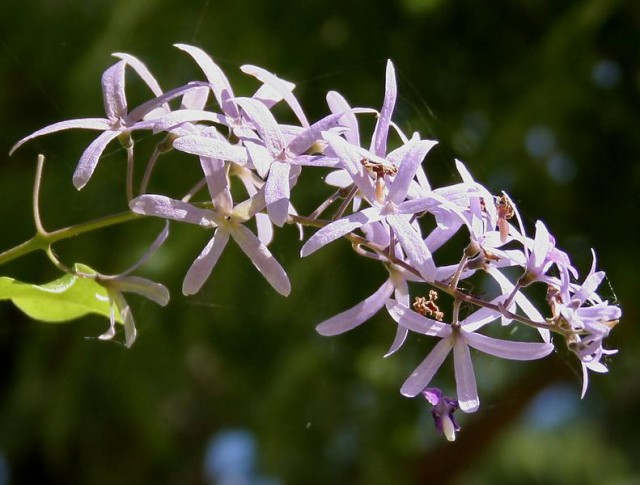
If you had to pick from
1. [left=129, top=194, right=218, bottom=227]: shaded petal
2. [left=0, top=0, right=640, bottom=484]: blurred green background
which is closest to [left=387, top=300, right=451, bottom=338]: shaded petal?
[left=129, top=194, right=218, bottom=227]: shaded petal

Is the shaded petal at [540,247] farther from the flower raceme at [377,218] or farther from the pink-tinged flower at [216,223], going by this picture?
the pink-tinged flower at [216,223]

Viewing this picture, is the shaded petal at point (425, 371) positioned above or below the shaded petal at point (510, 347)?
below

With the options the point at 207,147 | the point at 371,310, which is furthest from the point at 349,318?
the point at 207,147

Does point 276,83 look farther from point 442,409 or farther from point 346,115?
point 442,409

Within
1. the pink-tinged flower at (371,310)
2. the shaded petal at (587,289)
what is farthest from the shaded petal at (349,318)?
the shaded petal at (587,289)

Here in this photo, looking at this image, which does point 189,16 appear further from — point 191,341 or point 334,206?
point 191,341
